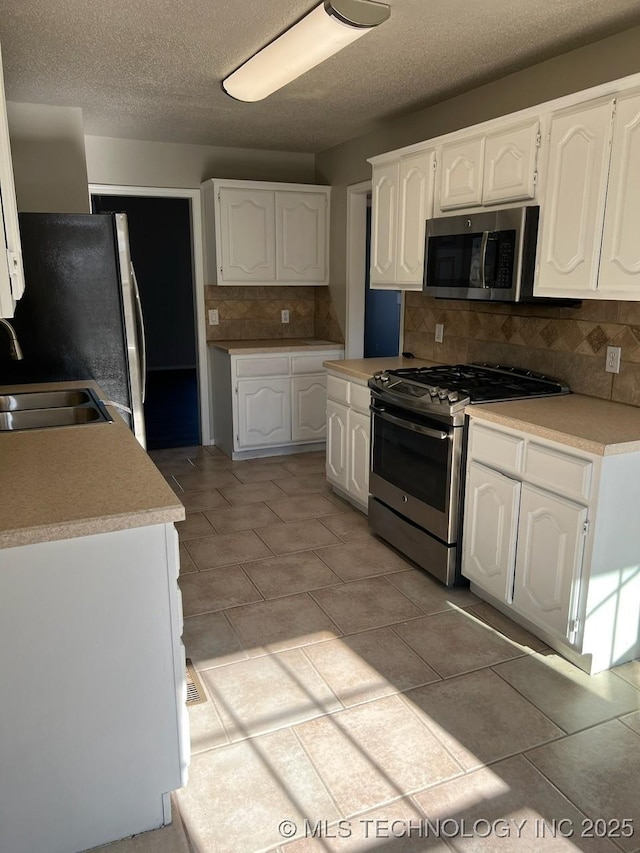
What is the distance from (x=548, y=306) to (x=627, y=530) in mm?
1253

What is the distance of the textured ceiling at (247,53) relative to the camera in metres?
2.44

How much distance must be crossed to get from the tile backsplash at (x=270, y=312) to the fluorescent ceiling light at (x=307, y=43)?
222cm

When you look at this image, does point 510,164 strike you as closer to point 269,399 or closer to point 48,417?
point 48,417

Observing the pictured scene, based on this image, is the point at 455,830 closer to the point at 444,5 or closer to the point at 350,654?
the point at 350,654

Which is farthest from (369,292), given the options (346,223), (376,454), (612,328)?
(612,328)

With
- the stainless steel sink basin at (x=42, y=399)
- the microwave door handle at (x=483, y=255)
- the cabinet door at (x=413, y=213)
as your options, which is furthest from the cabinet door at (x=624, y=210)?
the stainless steel sink basin at (x=42, y=399)

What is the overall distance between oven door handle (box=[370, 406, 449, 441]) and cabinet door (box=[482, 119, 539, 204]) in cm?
109

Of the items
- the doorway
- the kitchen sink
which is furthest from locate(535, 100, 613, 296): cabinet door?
the doorway

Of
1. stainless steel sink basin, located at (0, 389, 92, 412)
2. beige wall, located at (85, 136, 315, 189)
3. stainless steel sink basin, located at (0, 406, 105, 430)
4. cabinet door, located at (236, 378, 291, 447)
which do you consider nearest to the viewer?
stainless steel sink basin, located at (0, 406, 105, 430)

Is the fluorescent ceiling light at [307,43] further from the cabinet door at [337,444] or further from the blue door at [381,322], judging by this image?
the blue door at [381,322]

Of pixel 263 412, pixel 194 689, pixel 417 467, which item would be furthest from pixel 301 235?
pixel 194 689

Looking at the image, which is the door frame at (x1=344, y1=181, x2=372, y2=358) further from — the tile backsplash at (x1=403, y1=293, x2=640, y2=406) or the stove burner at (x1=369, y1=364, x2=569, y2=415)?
the stove burner at (x1=369, y1=364, x2=569, y2=415)

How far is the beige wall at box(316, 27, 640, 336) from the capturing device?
269cm

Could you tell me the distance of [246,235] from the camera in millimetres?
4926
